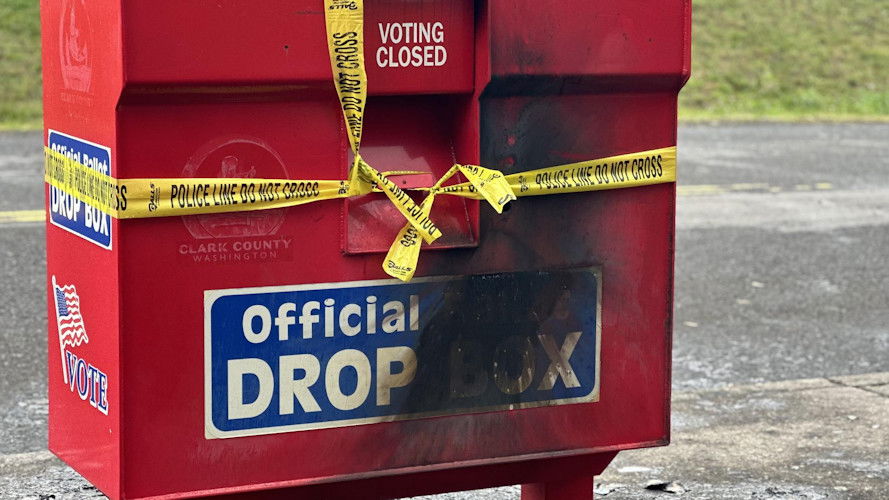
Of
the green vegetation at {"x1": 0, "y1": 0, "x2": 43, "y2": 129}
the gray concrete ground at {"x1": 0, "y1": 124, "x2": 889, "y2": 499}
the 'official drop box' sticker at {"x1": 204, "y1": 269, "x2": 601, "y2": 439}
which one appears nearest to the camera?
the 'official drop box' sticker at {"x1": 204, "y1": 269, "x2": 601, "y2": 439}

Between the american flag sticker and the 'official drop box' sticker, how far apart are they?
25cm

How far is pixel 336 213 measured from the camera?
294 centimetres

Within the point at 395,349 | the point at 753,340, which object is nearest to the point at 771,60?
the point at 753,340

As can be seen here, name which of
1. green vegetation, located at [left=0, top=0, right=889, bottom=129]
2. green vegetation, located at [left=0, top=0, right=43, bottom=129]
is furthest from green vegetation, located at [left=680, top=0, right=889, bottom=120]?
green vegetation, located at [left=0, top=0, right=43, bottom=129]

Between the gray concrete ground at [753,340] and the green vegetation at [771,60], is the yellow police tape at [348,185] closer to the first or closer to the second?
the gray concrete ground at [753,340]

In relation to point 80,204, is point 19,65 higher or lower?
higher

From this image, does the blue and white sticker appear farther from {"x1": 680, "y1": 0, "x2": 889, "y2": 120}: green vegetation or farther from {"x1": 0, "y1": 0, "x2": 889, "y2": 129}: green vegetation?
{"x1": 680, "y1": 0, "x2": 889, "y2": 120}: green vegetation

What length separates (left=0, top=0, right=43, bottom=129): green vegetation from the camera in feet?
43.9

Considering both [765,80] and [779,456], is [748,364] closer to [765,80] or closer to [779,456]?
[779,456]

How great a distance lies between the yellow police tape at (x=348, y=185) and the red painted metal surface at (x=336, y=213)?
26mm

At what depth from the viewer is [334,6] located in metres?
2.84

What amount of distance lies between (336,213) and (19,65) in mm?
12541

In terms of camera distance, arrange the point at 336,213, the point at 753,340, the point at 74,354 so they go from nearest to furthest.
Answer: the point at 336,213 < the point at 74,354 < the point at 753,340

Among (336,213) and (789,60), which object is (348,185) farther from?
(789,60)
